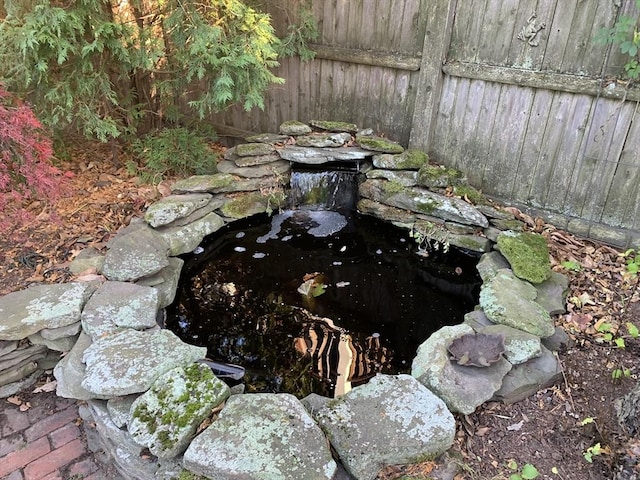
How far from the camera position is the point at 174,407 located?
2109 mm

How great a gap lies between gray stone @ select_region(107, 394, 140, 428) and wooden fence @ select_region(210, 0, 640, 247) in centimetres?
332

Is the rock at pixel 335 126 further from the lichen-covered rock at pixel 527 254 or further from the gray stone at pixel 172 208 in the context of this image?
the lichen-covered rock at pixel 527 254

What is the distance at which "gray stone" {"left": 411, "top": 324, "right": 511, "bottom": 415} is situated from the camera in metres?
2.30

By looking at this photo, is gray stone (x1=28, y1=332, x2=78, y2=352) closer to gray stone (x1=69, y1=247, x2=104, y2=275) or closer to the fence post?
gray stone (x1=69, y1=247, x2=104, y2=275)

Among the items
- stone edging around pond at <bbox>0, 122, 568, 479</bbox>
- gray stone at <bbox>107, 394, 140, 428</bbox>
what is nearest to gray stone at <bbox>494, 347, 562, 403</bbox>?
stone edging around pond at <bbox>0, 122, 568, 479</bbox>

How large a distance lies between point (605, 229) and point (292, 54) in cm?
320

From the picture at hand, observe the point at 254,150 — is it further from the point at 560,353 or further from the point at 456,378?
the point at 560,353

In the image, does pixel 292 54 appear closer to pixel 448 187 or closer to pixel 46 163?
pixel 448 187

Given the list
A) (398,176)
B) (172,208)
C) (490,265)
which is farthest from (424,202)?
(172,208)

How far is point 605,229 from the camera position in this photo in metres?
3.72

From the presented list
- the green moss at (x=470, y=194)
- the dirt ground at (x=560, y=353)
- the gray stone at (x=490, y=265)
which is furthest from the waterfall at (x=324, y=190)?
the gray stone at (x=490, y=265)

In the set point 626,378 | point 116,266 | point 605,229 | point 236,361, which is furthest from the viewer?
point 605,229

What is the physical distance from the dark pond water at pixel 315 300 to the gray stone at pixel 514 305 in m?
0.25

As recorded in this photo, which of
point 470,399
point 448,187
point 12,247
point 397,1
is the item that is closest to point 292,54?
point 397,1
